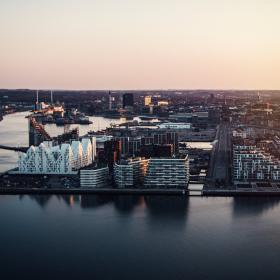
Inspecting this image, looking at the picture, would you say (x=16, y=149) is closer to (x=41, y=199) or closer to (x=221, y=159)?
(x=221, y=159)

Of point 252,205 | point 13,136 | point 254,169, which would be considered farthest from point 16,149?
point 252,205

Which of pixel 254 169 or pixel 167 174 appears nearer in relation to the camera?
pixel 167 174

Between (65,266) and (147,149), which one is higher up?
(147,149)

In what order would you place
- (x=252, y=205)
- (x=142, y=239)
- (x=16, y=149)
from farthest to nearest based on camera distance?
1. (x=16, y=149)
2. (x=252, y=205)
3. (x=142, y=239)

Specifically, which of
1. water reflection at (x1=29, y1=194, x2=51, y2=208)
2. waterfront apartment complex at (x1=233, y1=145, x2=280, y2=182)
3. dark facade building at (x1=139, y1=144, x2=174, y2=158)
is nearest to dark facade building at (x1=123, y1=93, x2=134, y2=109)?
dark facade building at (x1=139, y1=144, x2=174, y2=158)

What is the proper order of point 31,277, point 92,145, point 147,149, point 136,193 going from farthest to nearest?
point 92,145 < point 147,149 < point 136,193 < point 31,277

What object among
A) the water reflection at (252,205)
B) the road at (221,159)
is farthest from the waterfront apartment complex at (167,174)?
the water reflection at (252,205)

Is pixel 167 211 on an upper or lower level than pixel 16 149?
lower

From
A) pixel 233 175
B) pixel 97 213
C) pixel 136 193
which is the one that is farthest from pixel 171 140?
pixel 97 213

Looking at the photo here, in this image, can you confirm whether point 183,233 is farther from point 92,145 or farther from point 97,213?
point 92,145
